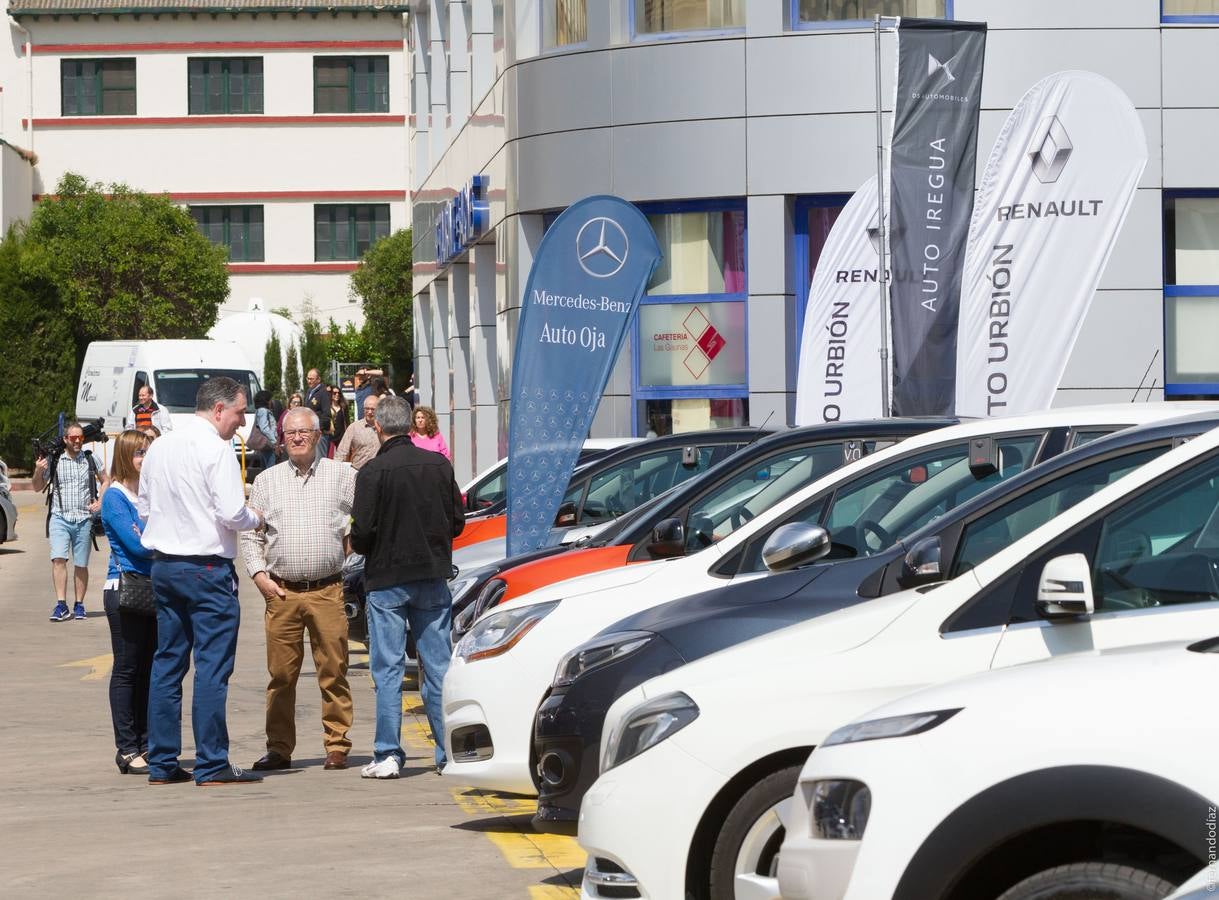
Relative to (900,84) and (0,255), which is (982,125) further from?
(0,255)

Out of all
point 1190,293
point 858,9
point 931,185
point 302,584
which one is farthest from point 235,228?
point 302,584

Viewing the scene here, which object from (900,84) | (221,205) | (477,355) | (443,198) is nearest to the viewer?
(900,84)

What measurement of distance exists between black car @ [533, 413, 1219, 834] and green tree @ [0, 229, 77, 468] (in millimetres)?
40674

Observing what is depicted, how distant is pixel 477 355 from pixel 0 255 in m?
22.5

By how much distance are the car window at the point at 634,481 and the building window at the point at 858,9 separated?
847cm

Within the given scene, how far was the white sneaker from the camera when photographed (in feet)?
30.8

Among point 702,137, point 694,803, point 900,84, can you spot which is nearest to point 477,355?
point 702,137

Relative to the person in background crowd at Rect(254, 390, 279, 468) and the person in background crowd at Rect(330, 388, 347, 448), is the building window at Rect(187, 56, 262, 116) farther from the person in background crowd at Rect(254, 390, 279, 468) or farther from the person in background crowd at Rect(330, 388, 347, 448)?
the person in background crowd at Rect(330, 388, 347, 448)

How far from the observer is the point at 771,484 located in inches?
344

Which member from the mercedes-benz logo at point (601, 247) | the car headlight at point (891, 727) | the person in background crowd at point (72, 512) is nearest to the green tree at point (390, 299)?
the person in background crowd at point (72, 512)

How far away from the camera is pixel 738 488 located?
905cm

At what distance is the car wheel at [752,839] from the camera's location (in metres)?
5.01

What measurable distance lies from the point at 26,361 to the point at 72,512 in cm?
2871

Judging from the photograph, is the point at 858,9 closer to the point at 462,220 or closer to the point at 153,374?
the point at 462,220
